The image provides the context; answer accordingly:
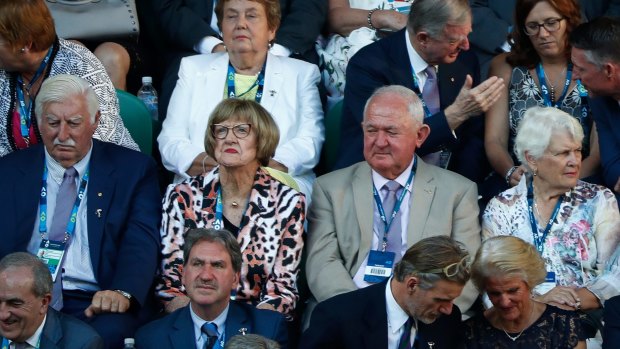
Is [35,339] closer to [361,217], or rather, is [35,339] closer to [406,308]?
[406,308]

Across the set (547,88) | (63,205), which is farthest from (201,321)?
(547,88)

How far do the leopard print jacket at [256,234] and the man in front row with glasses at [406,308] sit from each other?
2.07 feet

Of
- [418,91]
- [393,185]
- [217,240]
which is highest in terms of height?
[418,91]

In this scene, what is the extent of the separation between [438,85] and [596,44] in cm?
82

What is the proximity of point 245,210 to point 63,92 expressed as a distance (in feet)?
3.09

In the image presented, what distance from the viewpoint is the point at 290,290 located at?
571 centimetres

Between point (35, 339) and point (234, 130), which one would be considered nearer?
point (35, 339)

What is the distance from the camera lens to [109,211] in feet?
19.0

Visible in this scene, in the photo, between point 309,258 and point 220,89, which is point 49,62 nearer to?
point 220,89

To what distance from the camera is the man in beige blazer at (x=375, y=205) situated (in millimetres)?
5777

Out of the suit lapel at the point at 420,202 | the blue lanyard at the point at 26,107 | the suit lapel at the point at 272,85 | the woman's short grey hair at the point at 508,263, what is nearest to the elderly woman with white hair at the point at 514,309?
the woman's short grey hair at the point at 508,263

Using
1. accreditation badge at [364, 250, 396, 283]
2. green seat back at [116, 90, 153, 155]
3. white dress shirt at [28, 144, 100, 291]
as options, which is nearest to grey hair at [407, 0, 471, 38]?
accreditation badge at [364, 250, 396, 283]

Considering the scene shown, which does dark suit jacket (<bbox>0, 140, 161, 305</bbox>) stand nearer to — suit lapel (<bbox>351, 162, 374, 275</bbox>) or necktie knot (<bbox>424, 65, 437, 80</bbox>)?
suit lapel (<bbox>351, 162, 374, 275</bbox>)

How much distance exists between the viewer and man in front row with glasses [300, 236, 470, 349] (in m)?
4.89
